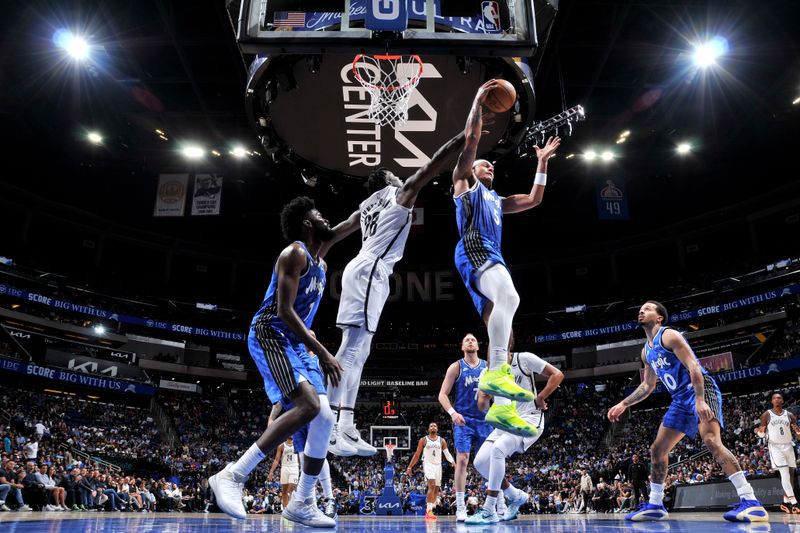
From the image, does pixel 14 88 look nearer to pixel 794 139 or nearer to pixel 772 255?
pixel 794 139

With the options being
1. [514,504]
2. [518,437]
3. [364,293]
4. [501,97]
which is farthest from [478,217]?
[514,504]

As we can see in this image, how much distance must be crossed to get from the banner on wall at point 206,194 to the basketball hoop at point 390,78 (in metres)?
13.7

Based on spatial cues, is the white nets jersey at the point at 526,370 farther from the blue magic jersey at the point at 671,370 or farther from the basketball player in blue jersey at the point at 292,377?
the basketball player in blue jersey at the point at 292,377

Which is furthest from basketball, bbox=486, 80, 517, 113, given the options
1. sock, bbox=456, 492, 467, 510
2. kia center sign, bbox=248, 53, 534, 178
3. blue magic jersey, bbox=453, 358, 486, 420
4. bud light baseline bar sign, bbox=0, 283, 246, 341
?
bud light baseline bar sign, bbox=0, 283, 246, 341

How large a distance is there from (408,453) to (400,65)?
82.8ft

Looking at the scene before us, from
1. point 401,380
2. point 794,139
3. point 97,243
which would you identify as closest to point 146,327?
point 97,243

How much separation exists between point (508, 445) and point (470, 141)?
3178 millimetres

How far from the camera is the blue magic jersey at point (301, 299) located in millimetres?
4320

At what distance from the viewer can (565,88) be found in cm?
1927

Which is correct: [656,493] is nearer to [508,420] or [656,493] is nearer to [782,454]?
[508,420]

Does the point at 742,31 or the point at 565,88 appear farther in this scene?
the point at 565,88

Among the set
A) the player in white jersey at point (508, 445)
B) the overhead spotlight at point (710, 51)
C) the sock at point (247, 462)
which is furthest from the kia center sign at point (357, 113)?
the overhead spotlight at point (710, 51)

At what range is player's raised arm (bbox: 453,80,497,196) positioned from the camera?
471 centimetres

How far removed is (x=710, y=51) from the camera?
17.4m
